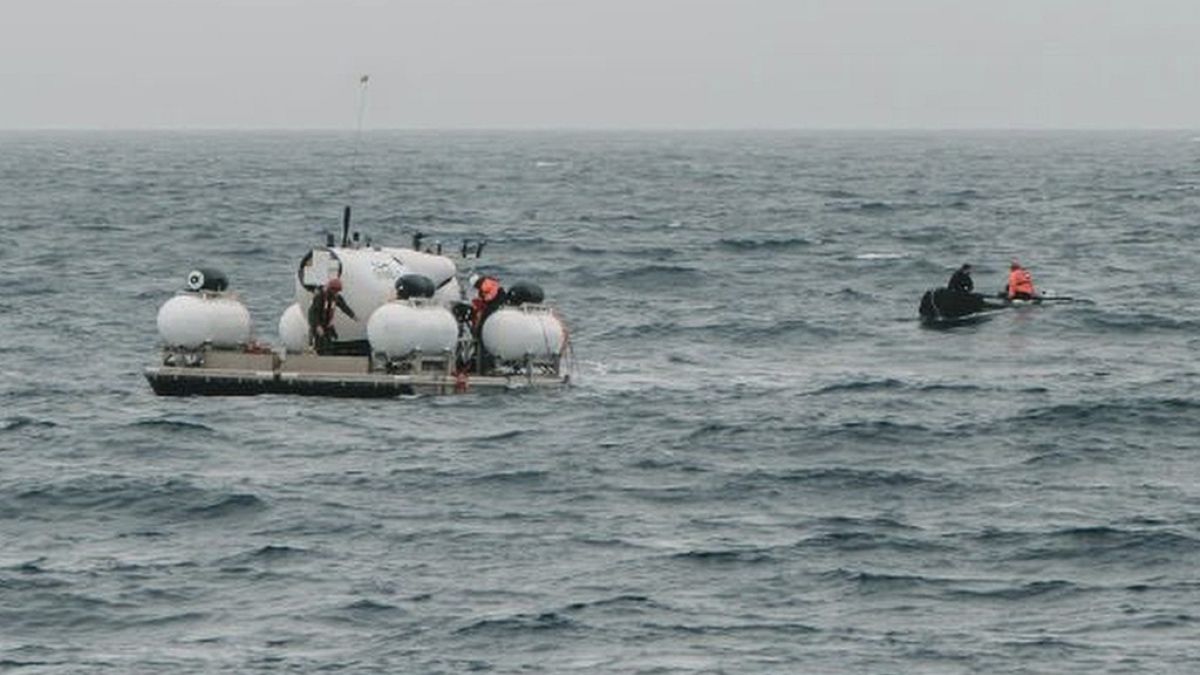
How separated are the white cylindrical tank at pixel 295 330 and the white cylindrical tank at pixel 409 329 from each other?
2.27m

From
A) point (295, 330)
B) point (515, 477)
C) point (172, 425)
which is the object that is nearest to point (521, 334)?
point (295, 330)

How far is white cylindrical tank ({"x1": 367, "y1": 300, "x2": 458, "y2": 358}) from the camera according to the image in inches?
1738

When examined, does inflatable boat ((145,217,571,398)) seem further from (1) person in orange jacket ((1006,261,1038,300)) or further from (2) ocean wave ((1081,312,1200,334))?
(1) person in orange jacket ((1006,261,1038,300))

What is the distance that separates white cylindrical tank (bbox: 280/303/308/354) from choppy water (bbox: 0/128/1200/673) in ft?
9.01

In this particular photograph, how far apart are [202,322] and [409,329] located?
3791 millimetres

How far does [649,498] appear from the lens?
1398 inches

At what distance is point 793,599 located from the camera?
28828 mm

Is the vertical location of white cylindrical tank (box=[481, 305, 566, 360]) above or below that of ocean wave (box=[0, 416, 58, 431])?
above

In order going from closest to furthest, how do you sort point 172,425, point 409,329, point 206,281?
point 172,425
point 409,329
point 206,281

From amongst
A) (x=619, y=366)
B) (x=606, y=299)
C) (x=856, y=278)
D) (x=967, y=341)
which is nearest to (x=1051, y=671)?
(x=619, y=366)

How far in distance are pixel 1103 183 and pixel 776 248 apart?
78.1 metres

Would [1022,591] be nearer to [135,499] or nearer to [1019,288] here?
[135,499]

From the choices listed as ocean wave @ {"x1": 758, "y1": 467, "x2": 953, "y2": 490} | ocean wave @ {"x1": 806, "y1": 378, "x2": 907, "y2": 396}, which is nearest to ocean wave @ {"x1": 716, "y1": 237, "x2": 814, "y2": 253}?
ocean wave @ {"x1": 806, "y1": 378, "x2": 907, "y2": 396}

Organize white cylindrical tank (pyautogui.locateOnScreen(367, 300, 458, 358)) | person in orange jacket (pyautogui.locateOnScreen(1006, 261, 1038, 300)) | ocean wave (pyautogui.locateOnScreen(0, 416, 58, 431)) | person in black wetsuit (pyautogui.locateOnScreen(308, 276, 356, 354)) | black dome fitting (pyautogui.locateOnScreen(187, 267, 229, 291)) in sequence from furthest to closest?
person in orange jacket (pyautogui.locateOnScreen(1006, 261, 1038, 300)), black dome fitting (pyautogui.locateOnScreen(187, 267, 229, 291)), person in black wetsuit (pyautogui.locateOnScreen(308, 276, 356, 354)), white cylindrical tank (pyautogui.locateOnScreen(367, 300, 458, 358)), ocean wave (pyautogui.locateOnScreen(0, 416, 58, 431))
